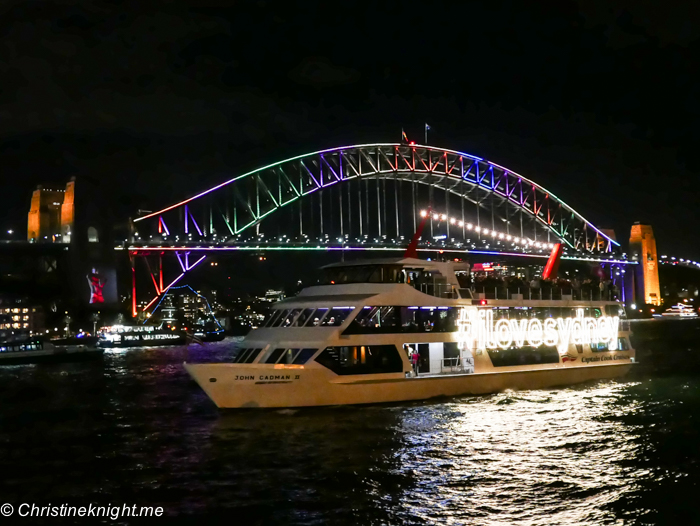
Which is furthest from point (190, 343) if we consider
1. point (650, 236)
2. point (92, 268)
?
point (650, 236)

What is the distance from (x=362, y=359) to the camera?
21625 millimetres

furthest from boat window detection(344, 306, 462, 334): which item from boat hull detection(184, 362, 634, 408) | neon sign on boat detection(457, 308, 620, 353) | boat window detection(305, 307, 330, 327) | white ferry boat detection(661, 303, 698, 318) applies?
white ferry boat detection(661, 303, 698, 318)

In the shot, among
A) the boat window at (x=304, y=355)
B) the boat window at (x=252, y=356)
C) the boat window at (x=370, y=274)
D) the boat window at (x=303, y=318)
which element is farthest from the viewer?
the boat window at (x=370, y=274)

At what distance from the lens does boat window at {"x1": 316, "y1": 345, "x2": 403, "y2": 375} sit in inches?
829

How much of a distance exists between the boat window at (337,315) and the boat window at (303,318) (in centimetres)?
48

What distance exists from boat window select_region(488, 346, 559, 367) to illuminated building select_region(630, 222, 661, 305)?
338 feet

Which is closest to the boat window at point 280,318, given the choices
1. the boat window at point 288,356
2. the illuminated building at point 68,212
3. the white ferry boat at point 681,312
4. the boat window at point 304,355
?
the boat window at point 288,356

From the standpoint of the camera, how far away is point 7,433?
21.2 metres

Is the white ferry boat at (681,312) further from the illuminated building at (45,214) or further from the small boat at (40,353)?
the small boat at (40,353)

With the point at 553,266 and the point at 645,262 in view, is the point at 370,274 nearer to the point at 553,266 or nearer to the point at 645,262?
the point at 553,266

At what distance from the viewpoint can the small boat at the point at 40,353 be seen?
182 feet

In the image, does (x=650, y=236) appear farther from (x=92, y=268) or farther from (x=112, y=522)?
(x=112, y=522)

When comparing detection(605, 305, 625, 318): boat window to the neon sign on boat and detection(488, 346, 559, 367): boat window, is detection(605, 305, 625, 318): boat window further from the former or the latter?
detection(488, 346, 559, 367): boat window

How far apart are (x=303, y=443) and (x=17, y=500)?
625cm
